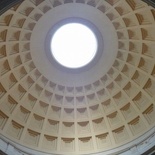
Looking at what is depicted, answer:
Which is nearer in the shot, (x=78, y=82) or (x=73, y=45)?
(x=78, y=82)

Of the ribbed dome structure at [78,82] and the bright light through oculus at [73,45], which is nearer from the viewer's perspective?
the ribbed dome structure at [78,82]

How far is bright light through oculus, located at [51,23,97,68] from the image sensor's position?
20.0m

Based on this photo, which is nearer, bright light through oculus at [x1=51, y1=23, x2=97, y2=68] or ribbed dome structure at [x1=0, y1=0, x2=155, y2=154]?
ribbed dome structure at [x1=0, y1=0, x2=155, y2=154]

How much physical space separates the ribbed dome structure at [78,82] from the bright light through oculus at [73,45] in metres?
0.65

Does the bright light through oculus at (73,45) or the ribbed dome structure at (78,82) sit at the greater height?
the bright light through oculus at (73,45)

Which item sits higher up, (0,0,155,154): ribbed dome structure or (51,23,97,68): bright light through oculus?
(51,23,97,68): bright light through oculus

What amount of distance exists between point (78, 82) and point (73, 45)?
3.30 meters

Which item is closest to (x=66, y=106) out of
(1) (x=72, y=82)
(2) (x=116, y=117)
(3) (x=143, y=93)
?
(1) (x=72, y=82)

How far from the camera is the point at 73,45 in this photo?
2236 centimetres

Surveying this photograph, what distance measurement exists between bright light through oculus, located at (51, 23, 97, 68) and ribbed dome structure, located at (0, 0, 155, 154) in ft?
2.12

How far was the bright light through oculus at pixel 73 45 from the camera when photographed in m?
20.0

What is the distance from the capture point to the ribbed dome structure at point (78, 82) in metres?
17.6

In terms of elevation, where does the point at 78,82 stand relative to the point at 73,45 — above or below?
below

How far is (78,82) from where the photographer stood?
794 inches
